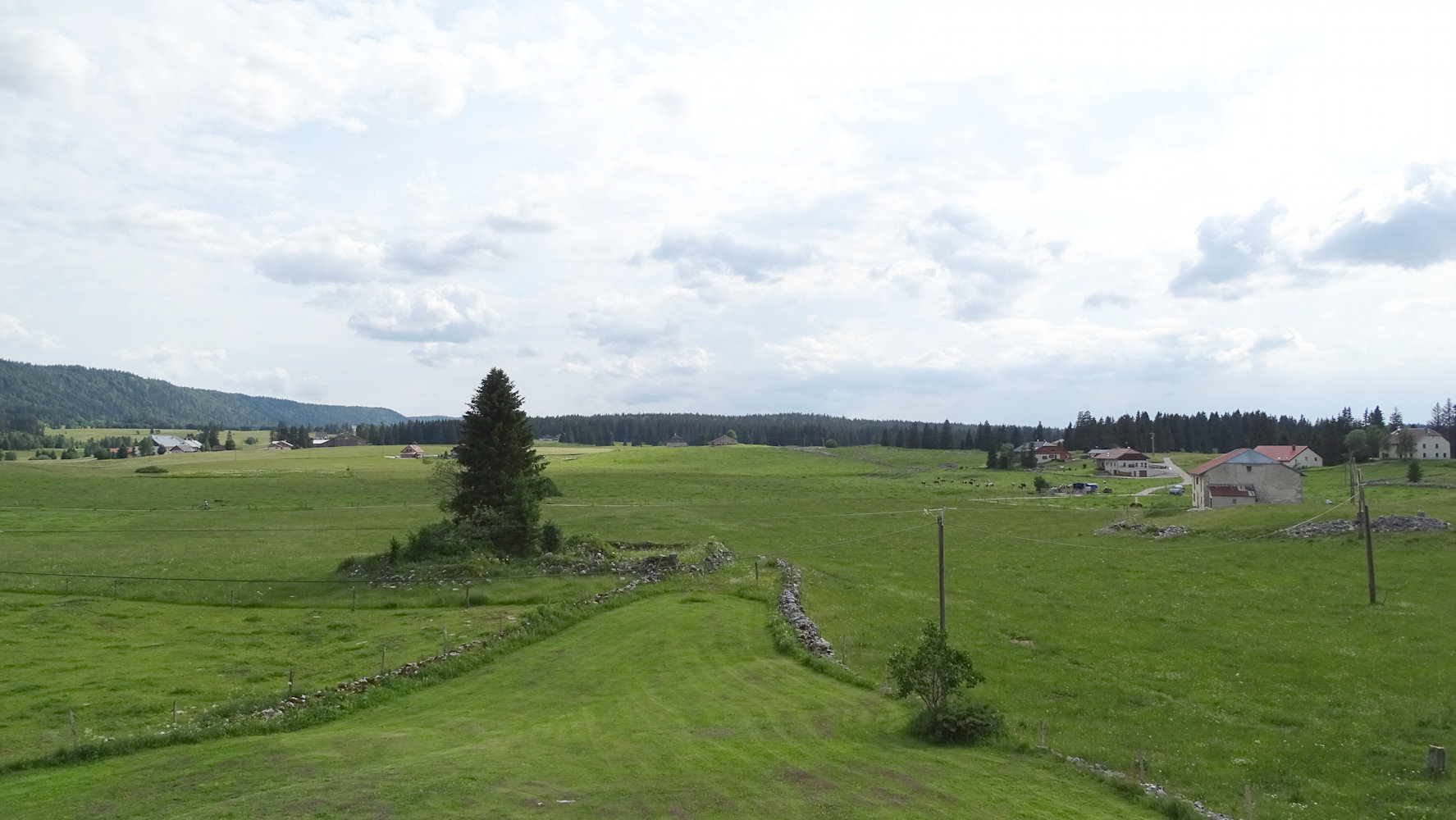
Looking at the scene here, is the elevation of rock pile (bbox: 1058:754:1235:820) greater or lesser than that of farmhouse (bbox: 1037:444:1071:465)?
lesser

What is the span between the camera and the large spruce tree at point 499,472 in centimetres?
5219

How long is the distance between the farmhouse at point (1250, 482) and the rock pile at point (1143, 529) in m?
17.0

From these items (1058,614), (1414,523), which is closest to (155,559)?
(1058,614)

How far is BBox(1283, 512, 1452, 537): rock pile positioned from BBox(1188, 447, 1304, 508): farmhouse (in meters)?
20.9

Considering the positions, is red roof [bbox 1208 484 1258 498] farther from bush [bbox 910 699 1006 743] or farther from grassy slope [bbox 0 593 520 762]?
bush [bbox 910 699 1006 743]

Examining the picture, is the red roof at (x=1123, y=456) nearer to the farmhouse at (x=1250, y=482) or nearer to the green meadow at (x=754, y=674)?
the farmhouse at (x=1250, y=482)

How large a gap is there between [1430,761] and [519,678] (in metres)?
25.3

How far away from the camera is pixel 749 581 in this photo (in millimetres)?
44469

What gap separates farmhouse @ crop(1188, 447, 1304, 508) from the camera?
3248 inches

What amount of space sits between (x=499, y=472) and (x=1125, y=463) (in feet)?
395

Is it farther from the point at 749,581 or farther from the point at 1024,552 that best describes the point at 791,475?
the point at 749,581

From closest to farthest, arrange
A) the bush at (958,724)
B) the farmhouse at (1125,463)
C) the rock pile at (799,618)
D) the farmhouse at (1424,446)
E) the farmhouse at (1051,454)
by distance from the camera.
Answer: the bush at (958,724) < the rock pile at (799,618) < the farmhouse at (1424,446) < the farmhouse at (1125,463) < the farmhouse at (1051,454)

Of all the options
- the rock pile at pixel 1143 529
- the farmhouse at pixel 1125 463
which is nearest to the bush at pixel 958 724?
the rock pile at pixel 1143 529

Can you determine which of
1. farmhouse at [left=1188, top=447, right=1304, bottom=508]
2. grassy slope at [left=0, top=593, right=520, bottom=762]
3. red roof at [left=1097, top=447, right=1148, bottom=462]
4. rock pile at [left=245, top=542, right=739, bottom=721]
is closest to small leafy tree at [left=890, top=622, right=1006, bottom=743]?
rock pile at [left=245, top=542, right=739, bottom=721]
